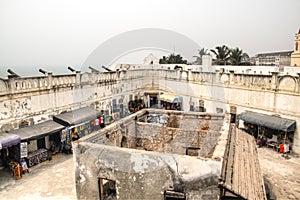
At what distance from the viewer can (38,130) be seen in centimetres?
1212

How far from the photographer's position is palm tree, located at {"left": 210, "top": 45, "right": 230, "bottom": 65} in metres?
34.1

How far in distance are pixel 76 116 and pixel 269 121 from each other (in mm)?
12469

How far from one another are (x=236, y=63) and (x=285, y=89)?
2133cm

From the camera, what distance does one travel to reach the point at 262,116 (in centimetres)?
1462

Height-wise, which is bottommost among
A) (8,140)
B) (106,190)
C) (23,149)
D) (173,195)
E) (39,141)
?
(39,141)

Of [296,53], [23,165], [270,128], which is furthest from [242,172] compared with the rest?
[296,53]

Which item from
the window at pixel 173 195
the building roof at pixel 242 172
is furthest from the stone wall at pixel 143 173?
the building roof at pixel 242 172

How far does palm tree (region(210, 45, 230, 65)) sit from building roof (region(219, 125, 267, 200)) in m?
28.1

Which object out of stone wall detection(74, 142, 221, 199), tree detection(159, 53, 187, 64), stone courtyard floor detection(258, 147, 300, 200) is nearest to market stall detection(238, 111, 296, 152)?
stone courtyard floor detection(258, 147, 300, 200)

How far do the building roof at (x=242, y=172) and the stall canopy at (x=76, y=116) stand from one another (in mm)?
9678

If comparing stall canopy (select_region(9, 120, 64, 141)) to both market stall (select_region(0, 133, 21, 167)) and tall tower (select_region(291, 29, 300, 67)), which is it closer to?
market stall (select_region(0, 133, 21, 167))

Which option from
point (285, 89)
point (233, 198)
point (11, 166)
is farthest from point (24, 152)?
point (285, 89)

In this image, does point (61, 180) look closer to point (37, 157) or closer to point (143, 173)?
point (37, 157)

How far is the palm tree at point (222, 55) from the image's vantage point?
34.1m
